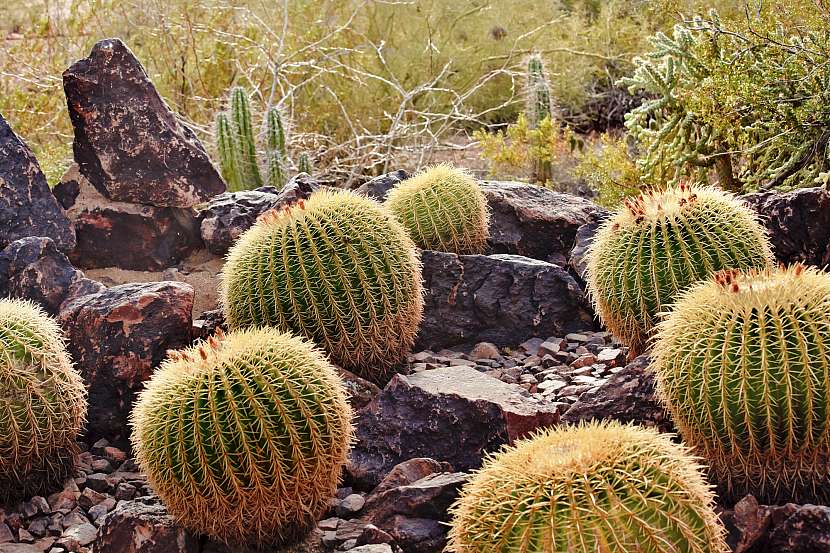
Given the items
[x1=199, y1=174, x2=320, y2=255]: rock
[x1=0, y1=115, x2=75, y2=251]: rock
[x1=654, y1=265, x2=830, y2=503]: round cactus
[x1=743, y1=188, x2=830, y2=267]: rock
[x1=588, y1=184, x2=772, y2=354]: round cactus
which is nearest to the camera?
[x1=654, y1=265, x2=830, y2=503]: round cactus

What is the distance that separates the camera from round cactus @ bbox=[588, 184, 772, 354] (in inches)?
156

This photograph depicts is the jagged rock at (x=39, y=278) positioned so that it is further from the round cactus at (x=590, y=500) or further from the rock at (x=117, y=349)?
the round cactus at (x=590, y=500)

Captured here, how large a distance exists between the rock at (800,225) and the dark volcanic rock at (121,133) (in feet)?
9.99

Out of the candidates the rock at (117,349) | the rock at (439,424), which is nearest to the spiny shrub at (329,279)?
the rock at (117,349)

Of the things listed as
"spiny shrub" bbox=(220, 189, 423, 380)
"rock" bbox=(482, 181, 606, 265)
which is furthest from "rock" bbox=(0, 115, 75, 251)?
"rock" bbox=(482, 181, 606, 265)

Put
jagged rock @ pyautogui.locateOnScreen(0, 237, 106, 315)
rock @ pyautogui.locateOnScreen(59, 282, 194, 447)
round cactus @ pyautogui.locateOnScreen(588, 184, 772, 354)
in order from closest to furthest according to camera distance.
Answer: round cactus @ pyautogui.locateOnScreen(588, 184, 772, 354)
rock @ pyautogui.locateOnScreen(59, 282, 194, 447)
jagged rock @ pyautogui.locateOnScreen(0, 237, 106, 315)

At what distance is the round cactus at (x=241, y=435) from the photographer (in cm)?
300

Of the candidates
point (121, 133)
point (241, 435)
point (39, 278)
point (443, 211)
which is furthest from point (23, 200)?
point (241, 435)

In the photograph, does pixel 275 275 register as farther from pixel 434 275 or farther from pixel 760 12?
pixel 760 12

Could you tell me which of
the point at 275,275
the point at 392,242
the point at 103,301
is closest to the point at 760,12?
the point at 392,242

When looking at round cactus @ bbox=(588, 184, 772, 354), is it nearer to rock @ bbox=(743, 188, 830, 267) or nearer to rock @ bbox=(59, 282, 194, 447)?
rock @ bbox=(743, 188, 830, 267)

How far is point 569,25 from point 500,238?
7.73 meters

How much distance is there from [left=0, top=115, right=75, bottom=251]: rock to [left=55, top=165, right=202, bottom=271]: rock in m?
0.22

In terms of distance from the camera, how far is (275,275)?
4043 mm
